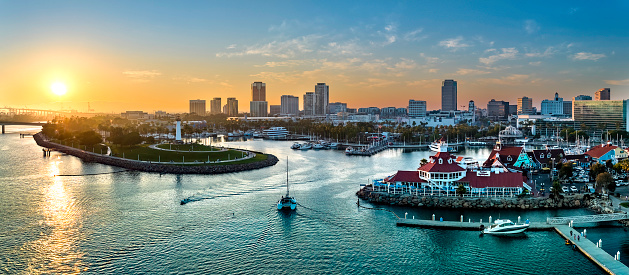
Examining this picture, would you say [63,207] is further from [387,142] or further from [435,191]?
[387,142]

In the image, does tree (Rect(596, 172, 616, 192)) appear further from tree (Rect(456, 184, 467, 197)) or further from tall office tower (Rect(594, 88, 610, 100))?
tall office tower (Rect(594, 88, 610, 100))

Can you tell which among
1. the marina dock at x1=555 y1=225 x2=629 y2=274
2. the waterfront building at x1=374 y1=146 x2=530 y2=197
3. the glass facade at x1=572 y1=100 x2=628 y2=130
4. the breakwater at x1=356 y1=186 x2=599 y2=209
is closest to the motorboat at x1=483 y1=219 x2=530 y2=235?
the marina dock at x1=555 y1=225 x2=629 y2=274

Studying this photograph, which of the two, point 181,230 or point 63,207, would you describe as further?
point 63,207

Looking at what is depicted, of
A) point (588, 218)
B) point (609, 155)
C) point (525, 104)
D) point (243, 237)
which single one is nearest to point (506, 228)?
point (588, 218)

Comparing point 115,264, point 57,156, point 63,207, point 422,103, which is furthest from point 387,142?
point 422,103

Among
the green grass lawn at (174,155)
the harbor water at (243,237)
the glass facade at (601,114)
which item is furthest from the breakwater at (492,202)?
the glass facade at (601,114)

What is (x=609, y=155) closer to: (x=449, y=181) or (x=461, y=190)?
(x=449, y=181)
